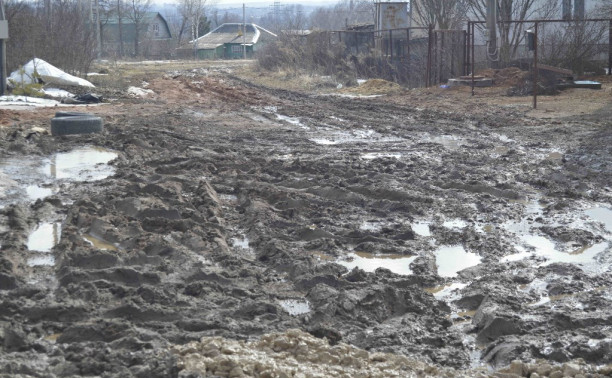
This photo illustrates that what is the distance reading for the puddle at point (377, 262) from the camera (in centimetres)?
752

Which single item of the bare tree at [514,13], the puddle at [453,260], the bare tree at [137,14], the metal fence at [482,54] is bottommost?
the puddle at [453,260]

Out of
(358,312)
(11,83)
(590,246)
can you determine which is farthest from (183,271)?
(11,83)

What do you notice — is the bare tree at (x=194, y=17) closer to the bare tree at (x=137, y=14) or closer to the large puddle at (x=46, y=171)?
→ the bare tree at (x=137, y=14)

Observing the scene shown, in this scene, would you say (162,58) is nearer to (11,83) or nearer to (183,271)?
(11,83)

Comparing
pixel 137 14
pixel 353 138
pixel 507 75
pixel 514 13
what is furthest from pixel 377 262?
pixel 137 14

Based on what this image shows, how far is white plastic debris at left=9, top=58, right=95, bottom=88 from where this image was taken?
25.6m

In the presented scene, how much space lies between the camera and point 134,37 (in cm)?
10031

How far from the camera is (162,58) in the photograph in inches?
3179

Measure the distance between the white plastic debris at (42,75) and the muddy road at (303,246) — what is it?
1087cm

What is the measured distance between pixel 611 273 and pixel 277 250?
299cm

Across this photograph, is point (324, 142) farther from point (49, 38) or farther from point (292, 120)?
point (49, 38)

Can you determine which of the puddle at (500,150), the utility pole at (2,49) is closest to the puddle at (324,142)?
the puddle at (500,150)

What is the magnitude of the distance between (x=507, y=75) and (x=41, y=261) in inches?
895

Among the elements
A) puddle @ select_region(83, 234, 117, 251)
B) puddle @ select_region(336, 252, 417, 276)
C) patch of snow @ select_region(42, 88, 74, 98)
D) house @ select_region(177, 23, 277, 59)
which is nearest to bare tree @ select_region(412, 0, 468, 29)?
patch of snow @ select_region(42, 88, 74, 98)
